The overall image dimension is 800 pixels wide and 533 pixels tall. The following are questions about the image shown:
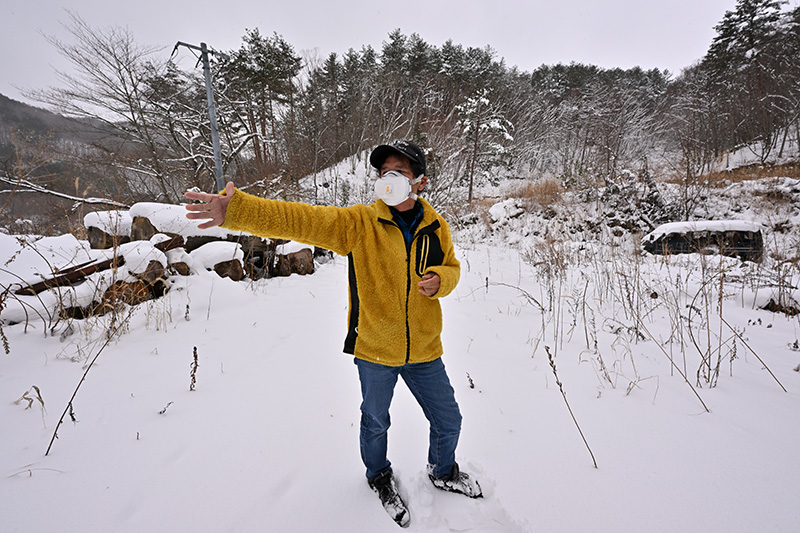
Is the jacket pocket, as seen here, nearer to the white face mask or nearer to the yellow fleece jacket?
the yellow fleece jacket

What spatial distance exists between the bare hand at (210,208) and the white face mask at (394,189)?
1.72 feet

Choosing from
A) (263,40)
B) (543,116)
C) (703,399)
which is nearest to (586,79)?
(543,116)

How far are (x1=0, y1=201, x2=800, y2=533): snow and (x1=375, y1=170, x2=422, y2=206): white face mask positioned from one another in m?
1.26

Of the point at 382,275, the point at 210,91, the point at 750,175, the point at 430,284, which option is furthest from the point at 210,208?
the point at 750,175

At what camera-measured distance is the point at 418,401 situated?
1.22 metres

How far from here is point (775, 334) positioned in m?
2.51

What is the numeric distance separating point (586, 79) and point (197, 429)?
33.1 m

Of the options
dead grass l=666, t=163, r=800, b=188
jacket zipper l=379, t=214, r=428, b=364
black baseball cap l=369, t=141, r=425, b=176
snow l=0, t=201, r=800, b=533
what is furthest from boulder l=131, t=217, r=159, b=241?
dead grass l=666, t=163, r=800, b=188

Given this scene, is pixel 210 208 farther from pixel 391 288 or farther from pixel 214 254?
pixel 214 254

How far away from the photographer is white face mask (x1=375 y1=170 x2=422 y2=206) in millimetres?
1112

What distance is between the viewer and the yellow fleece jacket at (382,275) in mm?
1113

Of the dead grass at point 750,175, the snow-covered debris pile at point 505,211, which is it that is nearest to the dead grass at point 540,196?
the snow-covered debris pile at point 505,211

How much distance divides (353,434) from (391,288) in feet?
3.18

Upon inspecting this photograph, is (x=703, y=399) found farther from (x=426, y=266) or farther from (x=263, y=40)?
(x=263, y=40)
